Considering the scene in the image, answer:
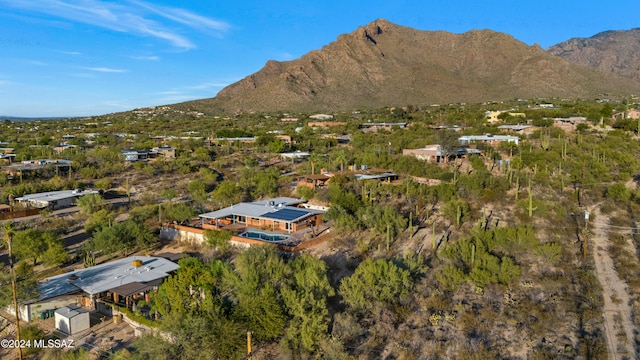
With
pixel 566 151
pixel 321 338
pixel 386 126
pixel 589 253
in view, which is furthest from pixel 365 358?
pixel 386 126

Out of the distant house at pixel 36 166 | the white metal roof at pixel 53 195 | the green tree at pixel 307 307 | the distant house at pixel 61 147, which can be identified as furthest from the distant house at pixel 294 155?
the green tree at pixel 307 307

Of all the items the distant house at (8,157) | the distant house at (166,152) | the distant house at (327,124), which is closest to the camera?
the distant house at (8,157)

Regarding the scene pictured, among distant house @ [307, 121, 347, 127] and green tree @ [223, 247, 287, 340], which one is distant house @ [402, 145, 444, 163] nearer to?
green tree @ [223, 247, 287, 340]

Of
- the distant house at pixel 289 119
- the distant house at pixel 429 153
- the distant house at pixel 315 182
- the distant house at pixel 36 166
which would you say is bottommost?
the distant house at pixel 315 182

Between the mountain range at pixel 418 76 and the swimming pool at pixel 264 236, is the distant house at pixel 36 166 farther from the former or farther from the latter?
the mountain range at pixel 418 76

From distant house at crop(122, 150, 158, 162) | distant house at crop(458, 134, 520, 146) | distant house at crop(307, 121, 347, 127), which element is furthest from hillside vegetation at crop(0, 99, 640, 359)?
distant house at crop(307, 121, 347, 127)

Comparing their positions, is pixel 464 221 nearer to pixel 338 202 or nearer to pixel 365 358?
pixel 338 202

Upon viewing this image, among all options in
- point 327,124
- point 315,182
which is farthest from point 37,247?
point 327,124
